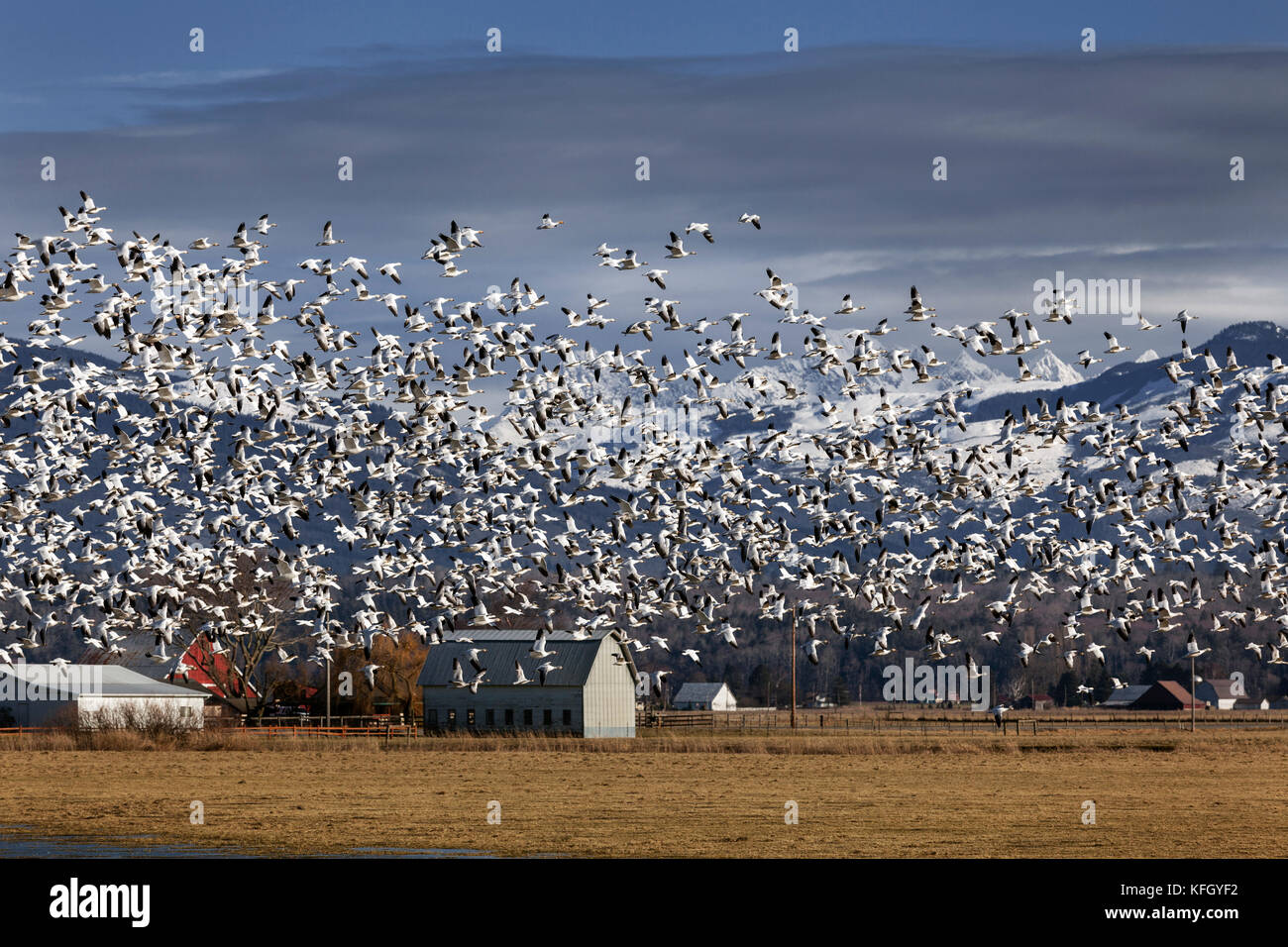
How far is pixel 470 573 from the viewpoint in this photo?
55656 millimetres

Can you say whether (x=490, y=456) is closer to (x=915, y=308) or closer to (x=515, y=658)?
(x=915, y=308)

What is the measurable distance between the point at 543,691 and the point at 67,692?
33471 millimetres

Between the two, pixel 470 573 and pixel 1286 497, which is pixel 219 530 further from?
pixel 1286 497

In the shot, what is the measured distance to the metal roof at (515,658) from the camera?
9831 centimetres

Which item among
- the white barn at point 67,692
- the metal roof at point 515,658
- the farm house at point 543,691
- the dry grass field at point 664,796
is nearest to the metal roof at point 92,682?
the white barn at point 67,692

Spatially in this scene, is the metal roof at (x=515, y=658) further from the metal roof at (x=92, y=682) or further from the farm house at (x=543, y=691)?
the metal roof at (x=92, y=682)

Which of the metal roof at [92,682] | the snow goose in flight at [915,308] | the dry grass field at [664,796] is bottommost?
the dry grass field at [664,796]

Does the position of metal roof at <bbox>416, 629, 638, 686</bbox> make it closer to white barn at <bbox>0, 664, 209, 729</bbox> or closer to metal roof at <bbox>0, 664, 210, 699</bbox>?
white barn at <bbox>0, 664, 209, 729</bbox>

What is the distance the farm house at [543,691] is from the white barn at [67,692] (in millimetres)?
15413

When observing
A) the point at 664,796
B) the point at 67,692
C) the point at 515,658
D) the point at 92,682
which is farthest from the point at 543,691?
the point at 664,796

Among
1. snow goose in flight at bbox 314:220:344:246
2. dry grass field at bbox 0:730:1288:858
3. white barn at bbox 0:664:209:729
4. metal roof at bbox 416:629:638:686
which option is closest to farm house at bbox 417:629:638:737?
metal roof at bbox 416:629:638:686

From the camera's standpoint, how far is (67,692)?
10938 cm

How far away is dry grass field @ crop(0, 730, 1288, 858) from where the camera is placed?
32250 millimetres
